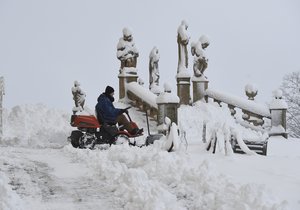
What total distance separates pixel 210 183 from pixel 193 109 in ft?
47.1

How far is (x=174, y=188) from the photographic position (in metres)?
6.79

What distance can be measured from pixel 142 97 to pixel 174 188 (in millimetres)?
13478

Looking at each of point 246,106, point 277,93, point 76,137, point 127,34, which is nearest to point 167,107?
point 76,137

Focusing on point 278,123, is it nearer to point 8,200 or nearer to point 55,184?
point 55,184

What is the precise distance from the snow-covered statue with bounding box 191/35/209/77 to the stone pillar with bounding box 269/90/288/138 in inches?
188

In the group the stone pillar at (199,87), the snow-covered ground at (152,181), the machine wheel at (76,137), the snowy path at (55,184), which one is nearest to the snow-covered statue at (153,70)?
the stone pillar at (199,87)

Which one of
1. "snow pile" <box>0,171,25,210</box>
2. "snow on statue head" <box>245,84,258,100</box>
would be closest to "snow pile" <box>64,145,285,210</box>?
"snow pile" <box>0,171,25,210</box>

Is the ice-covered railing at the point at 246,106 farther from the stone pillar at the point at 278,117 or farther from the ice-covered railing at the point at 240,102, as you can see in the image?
the stone pillar at the point at 278,117

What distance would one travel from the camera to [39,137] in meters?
20.5

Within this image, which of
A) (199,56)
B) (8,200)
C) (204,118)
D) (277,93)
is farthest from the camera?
(199,56)

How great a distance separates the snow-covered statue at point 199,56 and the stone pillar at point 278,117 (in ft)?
15.7

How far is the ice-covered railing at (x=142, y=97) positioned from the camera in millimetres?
19255

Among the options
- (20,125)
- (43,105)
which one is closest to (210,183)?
(20,125)

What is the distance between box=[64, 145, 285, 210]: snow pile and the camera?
18.0ft
